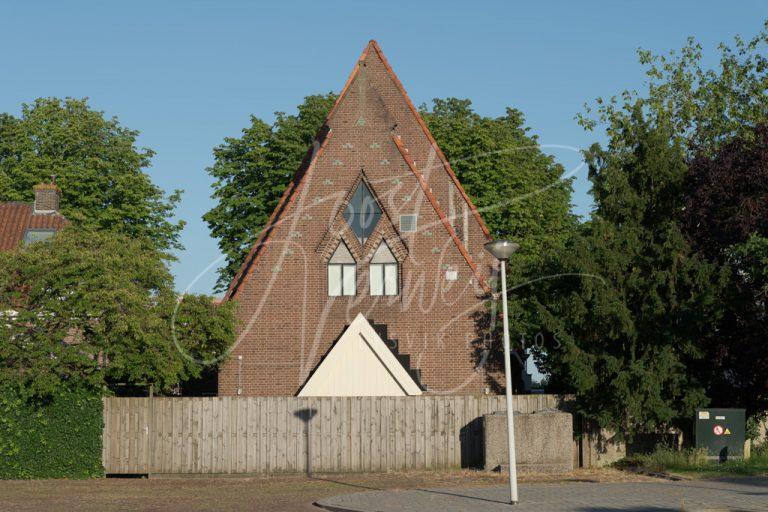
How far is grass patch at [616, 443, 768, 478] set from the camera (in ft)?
82.9

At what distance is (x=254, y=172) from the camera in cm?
5484

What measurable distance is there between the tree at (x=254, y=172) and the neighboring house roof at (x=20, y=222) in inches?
296

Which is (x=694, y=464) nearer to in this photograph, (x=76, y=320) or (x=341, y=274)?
(x=341, y=274)

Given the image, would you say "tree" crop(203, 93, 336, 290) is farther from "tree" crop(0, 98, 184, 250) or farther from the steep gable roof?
the steep gable roof

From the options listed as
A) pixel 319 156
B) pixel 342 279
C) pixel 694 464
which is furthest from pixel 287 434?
pixel 319 156

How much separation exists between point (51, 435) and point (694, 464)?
16203mm

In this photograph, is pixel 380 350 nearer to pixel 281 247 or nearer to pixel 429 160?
pixel 281 247

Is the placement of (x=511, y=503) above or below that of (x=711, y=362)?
below

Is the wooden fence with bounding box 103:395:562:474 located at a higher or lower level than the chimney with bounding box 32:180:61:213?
lower

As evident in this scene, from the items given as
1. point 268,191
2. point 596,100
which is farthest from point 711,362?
point 268,191

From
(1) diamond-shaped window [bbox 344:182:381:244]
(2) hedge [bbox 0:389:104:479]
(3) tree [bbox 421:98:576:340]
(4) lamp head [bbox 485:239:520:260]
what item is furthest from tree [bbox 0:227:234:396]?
(3) tree [bbox 421:98:576:340]

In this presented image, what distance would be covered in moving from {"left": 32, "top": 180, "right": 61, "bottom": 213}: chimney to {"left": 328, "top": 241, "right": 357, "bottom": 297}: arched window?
65.4 ft

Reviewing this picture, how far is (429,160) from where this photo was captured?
137ft

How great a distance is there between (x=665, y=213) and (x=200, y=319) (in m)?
14.0
